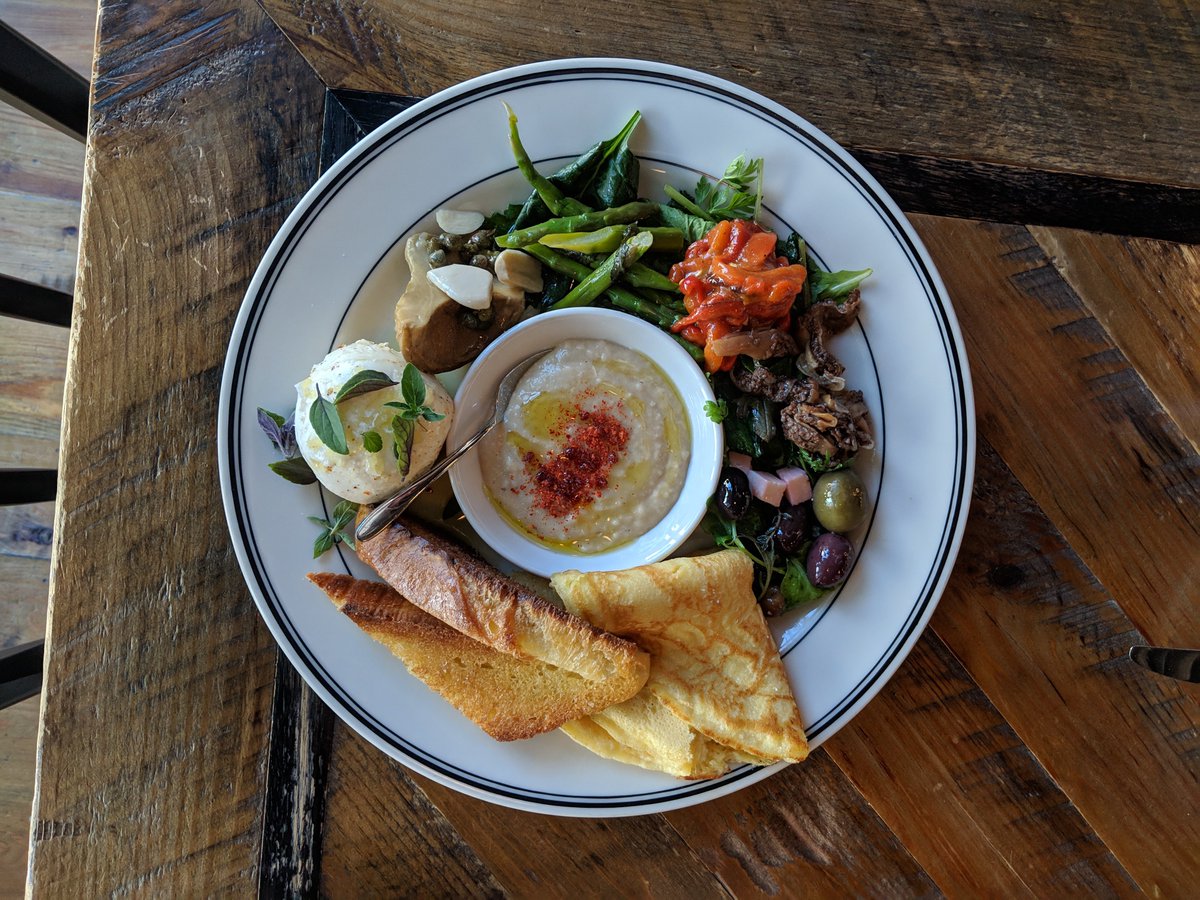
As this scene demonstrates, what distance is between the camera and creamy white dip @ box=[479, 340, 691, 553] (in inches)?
138

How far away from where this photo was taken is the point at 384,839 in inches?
145

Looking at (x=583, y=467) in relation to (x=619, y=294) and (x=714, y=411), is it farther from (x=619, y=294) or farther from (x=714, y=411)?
(x=619, y=294)

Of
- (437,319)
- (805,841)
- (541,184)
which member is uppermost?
(541,184)

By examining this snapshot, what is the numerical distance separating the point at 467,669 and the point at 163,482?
1.59 meters

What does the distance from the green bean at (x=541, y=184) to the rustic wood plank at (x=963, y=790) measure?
2.40m

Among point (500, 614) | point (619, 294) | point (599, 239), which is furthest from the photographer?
point (619, 294)

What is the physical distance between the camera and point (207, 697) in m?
3.65

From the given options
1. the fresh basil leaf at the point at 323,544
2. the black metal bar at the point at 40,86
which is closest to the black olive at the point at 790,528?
the fresh basil leaf at the point at 323,544

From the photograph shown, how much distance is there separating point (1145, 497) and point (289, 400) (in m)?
3.70

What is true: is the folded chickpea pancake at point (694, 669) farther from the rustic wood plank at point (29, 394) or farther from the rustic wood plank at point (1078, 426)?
the rustic wood plank at point (29, 394)

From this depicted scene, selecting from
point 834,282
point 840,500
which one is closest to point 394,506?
point 840,500

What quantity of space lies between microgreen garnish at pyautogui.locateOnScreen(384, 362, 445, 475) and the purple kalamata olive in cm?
163

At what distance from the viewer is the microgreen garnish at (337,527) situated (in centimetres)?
344

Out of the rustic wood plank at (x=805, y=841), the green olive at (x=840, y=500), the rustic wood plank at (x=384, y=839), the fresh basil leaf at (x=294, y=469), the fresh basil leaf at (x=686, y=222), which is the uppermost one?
the fresh basil leaf at (x=686, y=222)
